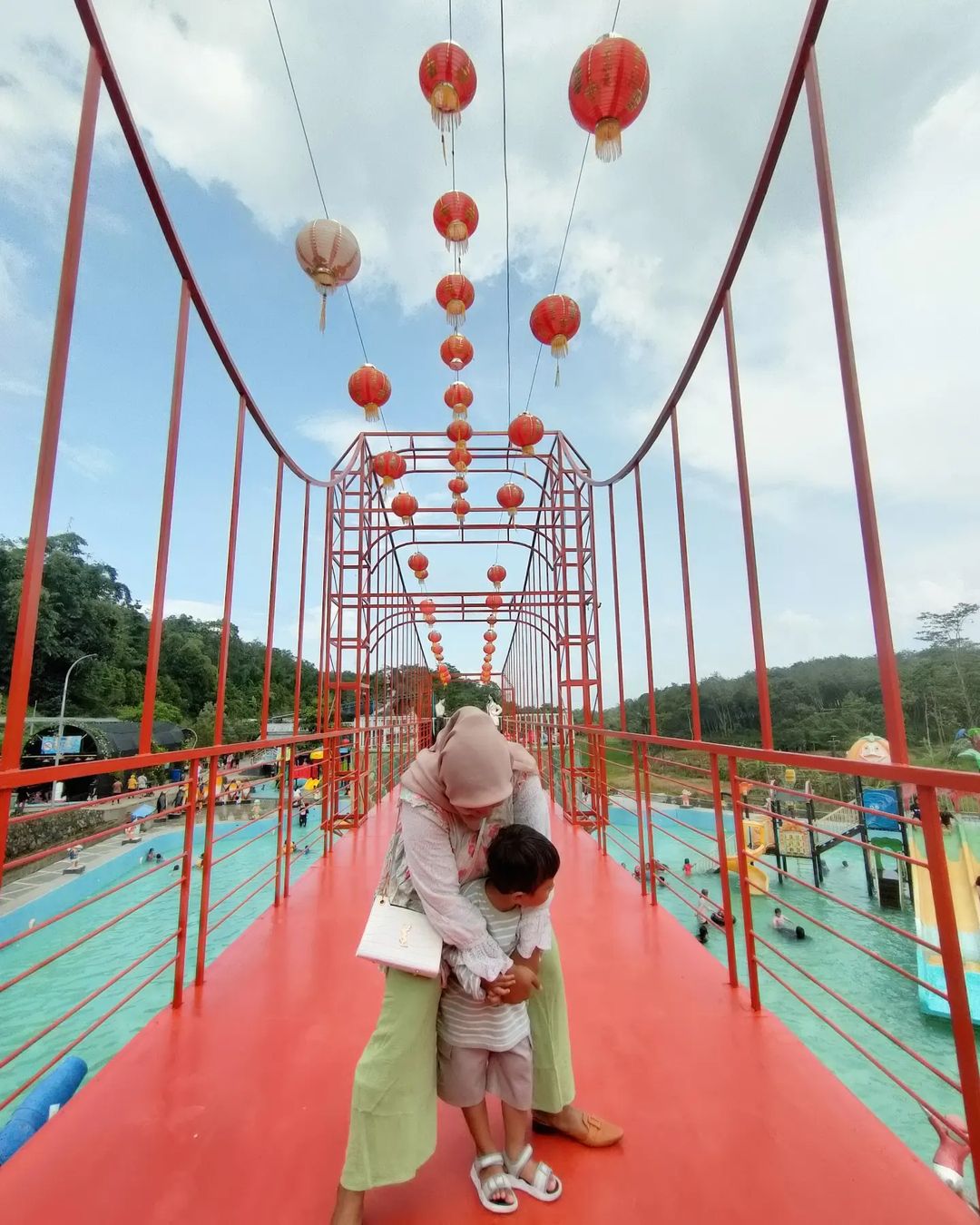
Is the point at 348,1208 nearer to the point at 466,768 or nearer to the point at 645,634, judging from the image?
the point at 466,768

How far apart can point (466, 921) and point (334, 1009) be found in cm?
108

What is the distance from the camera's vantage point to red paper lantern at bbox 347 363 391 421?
451 cm

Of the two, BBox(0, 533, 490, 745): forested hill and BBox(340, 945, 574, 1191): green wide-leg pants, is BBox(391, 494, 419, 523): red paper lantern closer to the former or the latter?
BBox(340, 945, 574, 1191): green wide-leg pants

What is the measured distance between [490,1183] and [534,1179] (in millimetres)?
84

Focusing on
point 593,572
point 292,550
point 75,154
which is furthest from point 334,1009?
point 593,572

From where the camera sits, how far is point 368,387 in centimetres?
451

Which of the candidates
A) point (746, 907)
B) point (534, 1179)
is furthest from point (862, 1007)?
point (534, 1179)

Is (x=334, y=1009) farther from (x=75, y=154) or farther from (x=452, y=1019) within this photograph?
(x=75, y=154)

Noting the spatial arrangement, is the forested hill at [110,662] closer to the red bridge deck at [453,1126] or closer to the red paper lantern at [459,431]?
the red paper lantern at [459,431]

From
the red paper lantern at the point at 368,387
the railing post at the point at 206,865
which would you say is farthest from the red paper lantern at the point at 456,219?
the railing post at the point at 206,865

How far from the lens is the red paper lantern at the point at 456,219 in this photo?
3643 millimetres

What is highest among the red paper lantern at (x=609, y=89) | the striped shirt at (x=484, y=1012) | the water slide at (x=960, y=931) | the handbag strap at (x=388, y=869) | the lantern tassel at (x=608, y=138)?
the red paper lantern at (x=609, y=89)

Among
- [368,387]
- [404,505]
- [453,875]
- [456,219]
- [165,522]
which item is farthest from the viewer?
[404,505]

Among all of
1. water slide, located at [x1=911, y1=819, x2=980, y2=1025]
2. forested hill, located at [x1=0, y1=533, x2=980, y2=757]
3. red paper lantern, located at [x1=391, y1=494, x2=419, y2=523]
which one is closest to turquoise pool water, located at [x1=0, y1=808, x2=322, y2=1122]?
red paper lantern, located at [x1=391, y1=494, x2=419, y2=523]
